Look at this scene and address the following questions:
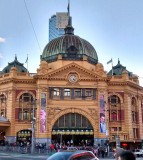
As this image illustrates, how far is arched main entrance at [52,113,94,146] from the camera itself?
65938 mm

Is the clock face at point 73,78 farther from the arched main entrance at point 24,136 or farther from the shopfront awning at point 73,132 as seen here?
the arched main entrance at point 24,136

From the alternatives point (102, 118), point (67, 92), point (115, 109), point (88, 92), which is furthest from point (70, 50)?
point (102, 118)

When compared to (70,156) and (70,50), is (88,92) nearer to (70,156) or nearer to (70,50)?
(70,50)

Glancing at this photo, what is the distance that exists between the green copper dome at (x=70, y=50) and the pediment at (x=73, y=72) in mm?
7220

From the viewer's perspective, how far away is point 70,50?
76.0 metres

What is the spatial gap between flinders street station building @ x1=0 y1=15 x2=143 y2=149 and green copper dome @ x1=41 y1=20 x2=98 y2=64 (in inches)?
148

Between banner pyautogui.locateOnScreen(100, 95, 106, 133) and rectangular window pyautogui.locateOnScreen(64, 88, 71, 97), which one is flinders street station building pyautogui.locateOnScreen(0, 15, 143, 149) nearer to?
banner pyautogui.locateOnScreen(100, 95, 106, 133)

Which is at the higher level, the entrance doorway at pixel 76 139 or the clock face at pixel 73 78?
the clock face at pixel 73 78

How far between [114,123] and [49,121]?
49.8ft

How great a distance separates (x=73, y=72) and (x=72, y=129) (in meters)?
12.1

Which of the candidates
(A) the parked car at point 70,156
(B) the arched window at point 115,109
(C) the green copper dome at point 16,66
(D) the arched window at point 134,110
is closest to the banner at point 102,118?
(B) the arched window at point 115,109

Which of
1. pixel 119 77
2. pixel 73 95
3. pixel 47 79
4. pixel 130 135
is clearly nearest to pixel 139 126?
pixel 130 135

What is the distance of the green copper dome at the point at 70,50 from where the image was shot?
249 feet

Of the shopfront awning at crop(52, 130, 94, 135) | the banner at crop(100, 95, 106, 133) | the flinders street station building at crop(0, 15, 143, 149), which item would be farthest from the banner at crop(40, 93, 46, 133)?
the banner at crop(100, 95, 106, 133)
